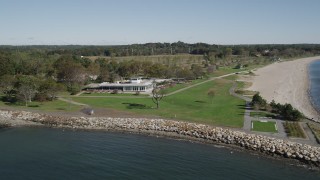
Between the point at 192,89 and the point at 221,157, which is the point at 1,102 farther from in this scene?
the point at 221,157

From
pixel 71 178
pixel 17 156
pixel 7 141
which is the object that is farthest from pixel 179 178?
pixel 7 141

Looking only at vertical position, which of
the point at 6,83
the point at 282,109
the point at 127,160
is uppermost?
the point at 6,83

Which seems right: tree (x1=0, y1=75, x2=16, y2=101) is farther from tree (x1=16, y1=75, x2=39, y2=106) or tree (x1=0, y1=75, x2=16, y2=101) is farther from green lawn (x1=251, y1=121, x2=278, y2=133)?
green lawn (x1=251, y1=121, x2=278, y2=133)

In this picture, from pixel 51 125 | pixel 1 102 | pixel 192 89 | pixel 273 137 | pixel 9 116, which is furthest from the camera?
pixel 192 89

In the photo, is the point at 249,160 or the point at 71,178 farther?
the point at 249,160

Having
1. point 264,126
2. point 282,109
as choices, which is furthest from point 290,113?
point 264,126

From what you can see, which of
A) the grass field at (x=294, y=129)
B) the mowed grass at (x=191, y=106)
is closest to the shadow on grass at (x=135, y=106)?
the mowed grass at (x=191, y=106)

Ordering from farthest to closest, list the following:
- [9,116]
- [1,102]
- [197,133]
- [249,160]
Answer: [1,102]
[9,116]
[197,133]
[249,160]

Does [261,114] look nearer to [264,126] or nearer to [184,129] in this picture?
[264,126]
